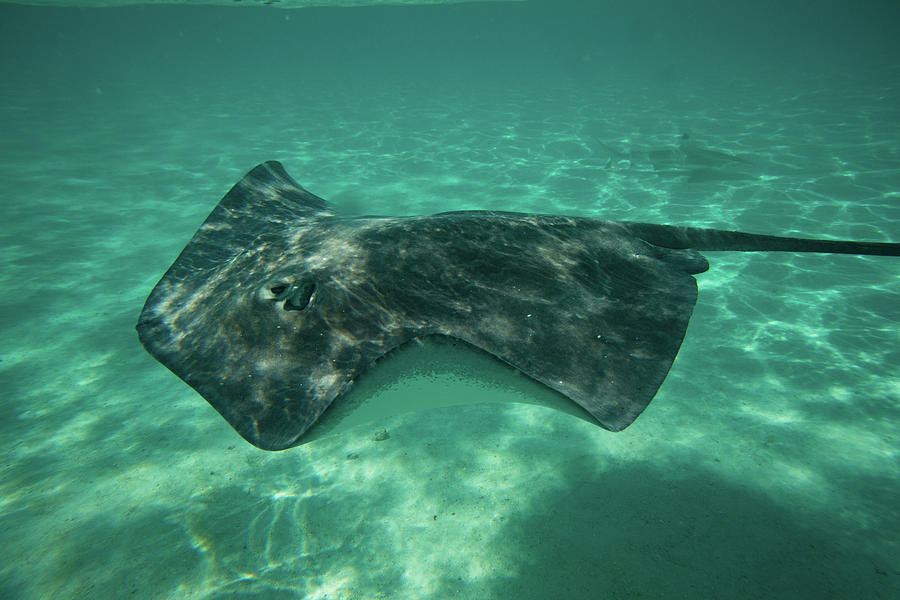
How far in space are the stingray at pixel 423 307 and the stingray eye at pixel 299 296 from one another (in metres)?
0.01

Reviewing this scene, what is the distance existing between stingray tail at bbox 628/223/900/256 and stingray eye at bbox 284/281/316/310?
3436 mm

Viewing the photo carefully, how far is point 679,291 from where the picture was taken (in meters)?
3.58

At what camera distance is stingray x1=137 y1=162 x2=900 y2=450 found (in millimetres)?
2562

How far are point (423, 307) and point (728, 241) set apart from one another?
3.53m

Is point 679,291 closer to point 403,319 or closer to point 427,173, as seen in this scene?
point 403,319

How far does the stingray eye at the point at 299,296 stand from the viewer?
300 centimetres

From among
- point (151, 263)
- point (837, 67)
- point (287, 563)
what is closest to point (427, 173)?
point (151, 263)

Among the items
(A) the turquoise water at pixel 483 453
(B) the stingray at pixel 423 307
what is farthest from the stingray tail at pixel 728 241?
(A) the turquoise water at pixel 483 453

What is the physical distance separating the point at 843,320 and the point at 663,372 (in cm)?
669

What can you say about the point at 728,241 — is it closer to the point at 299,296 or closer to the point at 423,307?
the point at 423,307

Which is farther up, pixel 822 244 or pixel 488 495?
pixel 822 244

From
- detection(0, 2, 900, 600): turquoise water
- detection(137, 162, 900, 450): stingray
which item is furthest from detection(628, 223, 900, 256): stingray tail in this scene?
detection(0, 2, 900, 600): turquoise water

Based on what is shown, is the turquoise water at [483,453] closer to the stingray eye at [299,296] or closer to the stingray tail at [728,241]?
the stingray eye at [299,296]

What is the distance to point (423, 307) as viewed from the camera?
297cm
